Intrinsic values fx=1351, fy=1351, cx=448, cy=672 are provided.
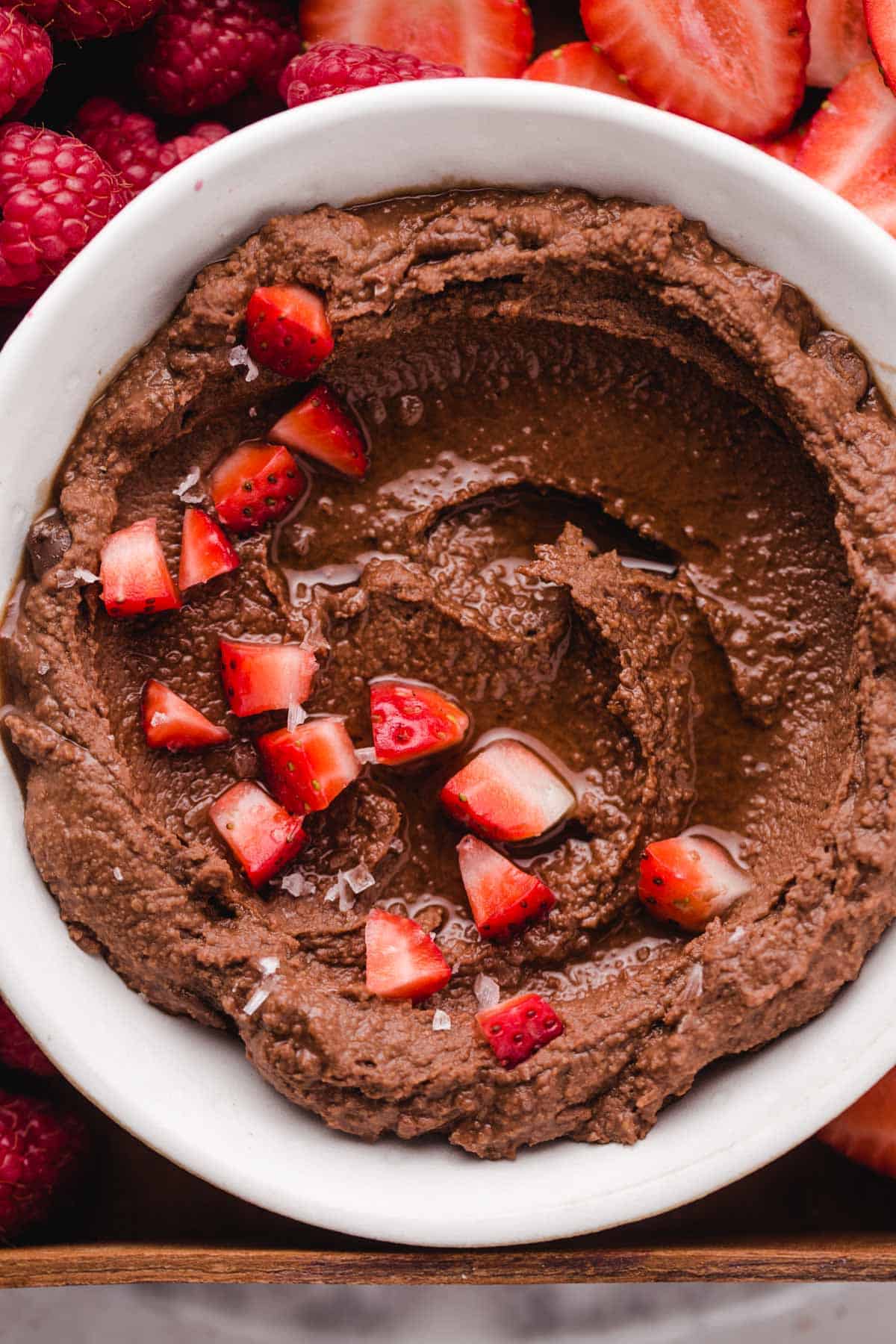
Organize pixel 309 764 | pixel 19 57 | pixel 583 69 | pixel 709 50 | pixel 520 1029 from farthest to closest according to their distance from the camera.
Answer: pixel 583 69 < pixel 709 50 < pixel 19 57 < pixel 309 764 < pixel 520 1029

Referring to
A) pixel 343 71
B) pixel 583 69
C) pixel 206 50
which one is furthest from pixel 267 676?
pixel 583 69

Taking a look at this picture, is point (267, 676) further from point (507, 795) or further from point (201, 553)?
point (507, 795)

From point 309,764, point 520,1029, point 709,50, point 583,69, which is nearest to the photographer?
point 520,1029

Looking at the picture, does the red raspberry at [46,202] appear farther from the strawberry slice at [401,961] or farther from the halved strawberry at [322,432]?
the strawberry slice at [401,961]

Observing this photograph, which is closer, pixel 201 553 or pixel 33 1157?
pixel 201 553

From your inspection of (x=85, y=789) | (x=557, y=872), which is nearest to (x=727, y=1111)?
(x=557, y=872)

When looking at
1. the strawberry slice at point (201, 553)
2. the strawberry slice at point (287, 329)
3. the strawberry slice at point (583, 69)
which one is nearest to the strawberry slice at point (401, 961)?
the strawberry slice at point (201, 553)

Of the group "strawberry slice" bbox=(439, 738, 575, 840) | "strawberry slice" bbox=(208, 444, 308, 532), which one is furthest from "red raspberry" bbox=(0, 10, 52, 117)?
"strawberry slice" bbox=(439, 738, 575, 840)
